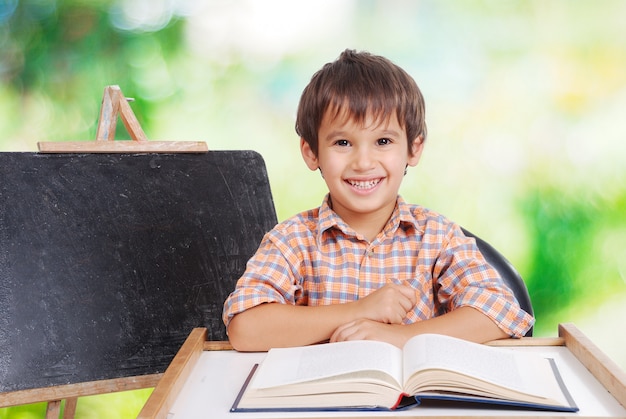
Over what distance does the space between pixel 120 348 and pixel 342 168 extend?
2.51 ft

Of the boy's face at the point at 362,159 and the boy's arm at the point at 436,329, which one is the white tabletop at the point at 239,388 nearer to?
the boy's arm at the point at 436,329

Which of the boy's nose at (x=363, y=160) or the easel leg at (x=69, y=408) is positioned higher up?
the boy's nose at (x=363, y=160)

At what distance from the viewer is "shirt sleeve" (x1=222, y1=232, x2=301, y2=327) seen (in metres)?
1.46

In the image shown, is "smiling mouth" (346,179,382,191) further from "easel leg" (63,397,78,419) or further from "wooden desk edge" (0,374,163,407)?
"easel leg" (63,397,78,419)

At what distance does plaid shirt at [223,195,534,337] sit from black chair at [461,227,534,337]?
26 centimetres

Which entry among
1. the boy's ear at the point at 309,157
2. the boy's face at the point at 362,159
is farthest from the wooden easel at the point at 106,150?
the boy's face at the point at 362,159

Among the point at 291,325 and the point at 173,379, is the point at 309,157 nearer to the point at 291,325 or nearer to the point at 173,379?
the point at 291,325

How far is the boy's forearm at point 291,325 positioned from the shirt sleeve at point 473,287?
239 millimetres

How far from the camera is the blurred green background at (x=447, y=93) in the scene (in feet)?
10.0

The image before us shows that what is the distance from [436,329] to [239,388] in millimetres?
405

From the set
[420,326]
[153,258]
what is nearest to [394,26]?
[153,258]

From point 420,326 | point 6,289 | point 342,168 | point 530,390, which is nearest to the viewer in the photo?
point 530,390

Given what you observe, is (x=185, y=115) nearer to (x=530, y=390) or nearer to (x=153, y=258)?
(x=153, y=258)

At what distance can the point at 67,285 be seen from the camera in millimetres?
1946
